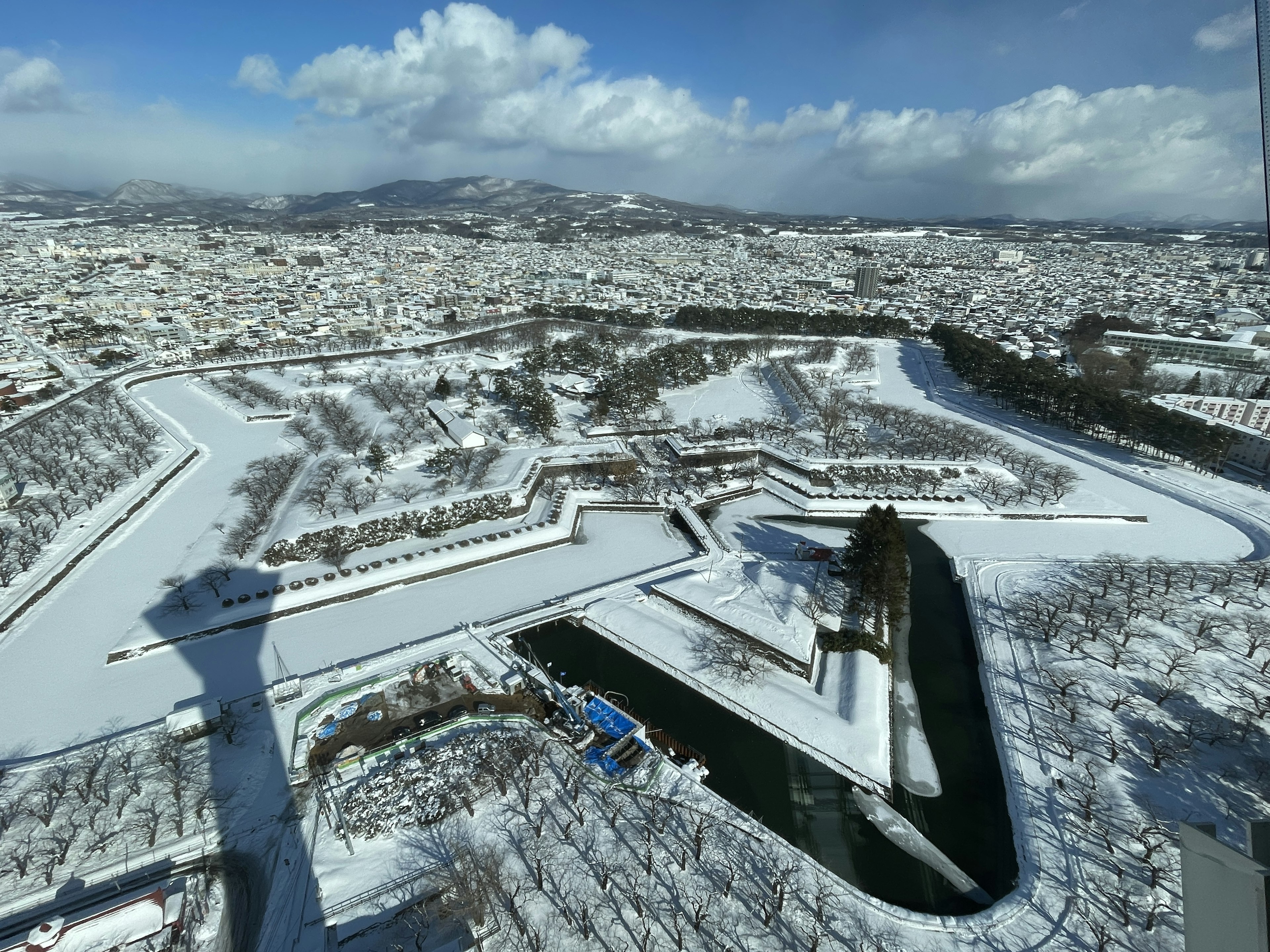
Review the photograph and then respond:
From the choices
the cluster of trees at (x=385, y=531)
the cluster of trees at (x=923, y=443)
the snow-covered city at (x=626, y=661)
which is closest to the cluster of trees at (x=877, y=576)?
the snow-covered city at (x=626, y=661)

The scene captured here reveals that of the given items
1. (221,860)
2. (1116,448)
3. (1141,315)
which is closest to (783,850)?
(221,860)

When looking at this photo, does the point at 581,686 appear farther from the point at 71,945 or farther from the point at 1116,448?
the point at 1116,448

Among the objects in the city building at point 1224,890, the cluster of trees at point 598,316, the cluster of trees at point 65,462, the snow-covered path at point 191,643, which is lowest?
the snow-covered path at point 191,643

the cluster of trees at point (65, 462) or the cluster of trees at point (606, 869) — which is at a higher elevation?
the cluster of trees at point (65, 462)

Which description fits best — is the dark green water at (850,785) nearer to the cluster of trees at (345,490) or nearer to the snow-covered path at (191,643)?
the snow-covered path at (191,643)

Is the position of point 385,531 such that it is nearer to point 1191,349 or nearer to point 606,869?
point 606,869

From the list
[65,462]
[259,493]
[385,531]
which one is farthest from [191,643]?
[65,462]
